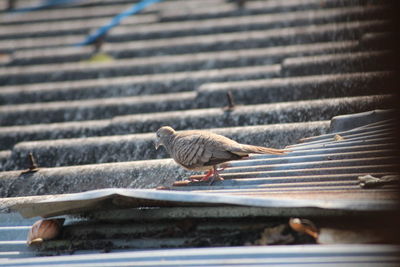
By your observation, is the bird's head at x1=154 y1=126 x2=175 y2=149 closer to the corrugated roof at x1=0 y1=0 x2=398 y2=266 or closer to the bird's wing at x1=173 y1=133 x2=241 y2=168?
the corrugated roof at x1=0 y1=0 x2=398 y2=266

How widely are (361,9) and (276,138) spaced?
3013 millimetres

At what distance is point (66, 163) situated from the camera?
4.36m

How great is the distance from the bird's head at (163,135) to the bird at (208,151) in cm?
24

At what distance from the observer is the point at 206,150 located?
3.41 m

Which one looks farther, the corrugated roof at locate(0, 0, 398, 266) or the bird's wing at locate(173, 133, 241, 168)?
the bird's wing at locate(173, 133, 241, 168)

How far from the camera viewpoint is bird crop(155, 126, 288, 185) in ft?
11.0

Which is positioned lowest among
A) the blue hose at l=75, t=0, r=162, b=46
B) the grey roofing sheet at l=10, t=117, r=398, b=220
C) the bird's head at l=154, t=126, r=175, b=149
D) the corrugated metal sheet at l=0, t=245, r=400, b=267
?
the corrugated metal sheet at l=0, t=245, r=400, b=267

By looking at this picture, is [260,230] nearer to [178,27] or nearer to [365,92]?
[365,92]

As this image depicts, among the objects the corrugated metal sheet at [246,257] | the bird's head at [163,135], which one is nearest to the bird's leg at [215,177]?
the bird's head at [163,135]

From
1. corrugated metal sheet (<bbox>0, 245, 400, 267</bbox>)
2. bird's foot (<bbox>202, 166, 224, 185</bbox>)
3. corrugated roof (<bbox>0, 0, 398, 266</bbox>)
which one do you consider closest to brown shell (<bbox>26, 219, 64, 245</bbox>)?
corrugated roof (<bbox>0, 0, 398, 266</bbox>)

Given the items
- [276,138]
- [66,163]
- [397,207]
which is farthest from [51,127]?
[397,207]

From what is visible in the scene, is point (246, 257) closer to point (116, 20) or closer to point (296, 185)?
point (296, 185)

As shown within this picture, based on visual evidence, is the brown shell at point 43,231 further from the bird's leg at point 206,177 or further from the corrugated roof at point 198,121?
the bird's leg at point 206,177

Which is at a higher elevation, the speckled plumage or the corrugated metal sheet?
the speckled plumage
